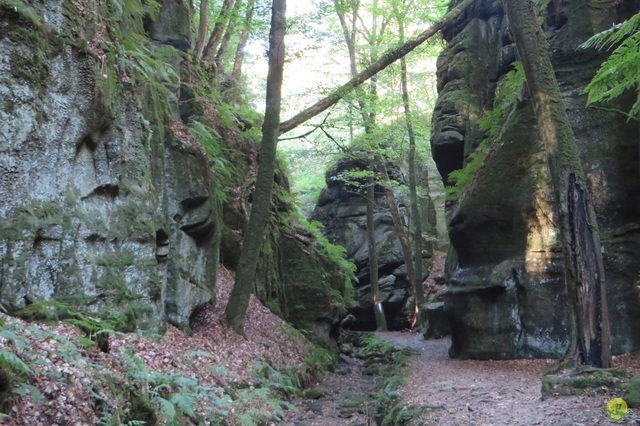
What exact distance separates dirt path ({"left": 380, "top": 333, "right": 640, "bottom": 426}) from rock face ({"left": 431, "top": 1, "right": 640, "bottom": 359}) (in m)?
0.85

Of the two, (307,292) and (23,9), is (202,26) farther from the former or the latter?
(23,9)

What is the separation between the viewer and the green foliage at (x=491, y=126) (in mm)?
15461

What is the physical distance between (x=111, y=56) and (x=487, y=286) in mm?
10322

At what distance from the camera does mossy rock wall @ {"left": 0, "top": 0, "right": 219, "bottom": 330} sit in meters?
6.70

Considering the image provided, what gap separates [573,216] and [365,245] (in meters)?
24.0

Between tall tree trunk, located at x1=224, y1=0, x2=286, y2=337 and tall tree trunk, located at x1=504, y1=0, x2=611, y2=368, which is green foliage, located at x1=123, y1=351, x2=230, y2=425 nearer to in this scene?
tall tree trunk, located at x1=224, y1=0, x2=286, y2=337

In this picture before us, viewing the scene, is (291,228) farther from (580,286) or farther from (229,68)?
(229,68)

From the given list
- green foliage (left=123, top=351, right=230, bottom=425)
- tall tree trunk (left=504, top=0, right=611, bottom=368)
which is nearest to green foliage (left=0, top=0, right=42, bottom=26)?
green foliage (left=123, top=351, right=230, bottom=425)

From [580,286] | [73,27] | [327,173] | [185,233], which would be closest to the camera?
[73,27]

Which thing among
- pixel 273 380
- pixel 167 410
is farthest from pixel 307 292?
pixel 167 410

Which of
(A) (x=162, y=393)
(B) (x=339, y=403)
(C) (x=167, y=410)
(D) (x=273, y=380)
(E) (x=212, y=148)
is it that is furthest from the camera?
(E) (x=212, y=148)

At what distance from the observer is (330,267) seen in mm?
18609

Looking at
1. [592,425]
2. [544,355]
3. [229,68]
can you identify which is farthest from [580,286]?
[229,68]

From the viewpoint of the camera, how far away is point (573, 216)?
8703 millimetres
